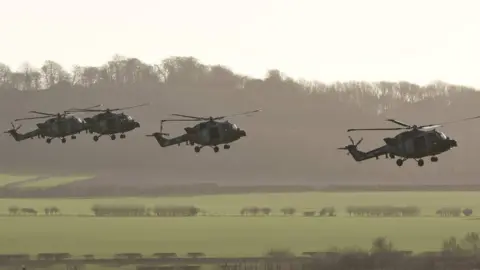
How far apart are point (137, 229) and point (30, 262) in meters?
55.9

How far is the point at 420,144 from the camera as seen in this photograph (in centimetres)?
7781

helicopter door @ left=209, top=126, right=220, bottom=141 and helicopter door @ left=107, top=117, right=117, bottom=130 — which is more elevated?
helicopter door @ left=107, top=117, right=117, bottom=130

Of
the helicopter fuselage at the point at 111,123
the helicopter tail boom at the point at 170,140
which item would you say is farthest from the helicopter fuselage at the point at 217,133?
the helicopter fuselage at the point at 111,123

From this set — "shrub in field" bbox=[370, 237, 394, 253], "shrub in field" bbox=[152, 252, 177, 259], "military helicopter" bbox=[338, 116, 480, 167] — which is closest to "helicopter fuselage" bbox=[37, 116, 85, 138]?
"military helicopter" bbox=[338, 116, 480, 167]

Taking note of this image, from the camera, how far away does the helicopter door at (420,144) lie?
7756 cm

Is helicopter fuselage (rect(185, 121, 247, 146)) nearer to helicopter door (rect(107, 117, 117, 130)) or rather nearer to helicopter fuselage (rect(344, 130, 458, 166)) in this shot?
helicopter door (rect(107, 117, 117, 130))

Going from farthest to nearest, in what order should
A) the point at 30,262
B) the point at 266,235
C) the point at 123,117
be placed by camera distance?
the point at 266,235
the point at 30,262
the point at 123,117

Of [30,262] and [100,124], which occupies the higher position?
[100,124]

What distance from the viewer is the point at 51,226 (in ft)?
643

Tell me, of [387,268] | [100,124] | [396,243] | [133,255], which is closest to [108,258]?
[133,255]

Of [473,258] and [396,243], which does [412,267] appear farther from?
[396,243]

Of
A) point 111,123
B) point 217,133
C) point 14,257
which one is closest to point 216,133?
point 217,133

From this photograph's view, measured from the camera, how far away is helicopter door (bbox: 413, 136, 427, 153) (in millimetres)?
77562

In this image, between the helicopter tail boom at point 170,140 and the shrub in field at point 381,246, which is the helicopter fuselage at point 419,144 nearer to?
the helicopter tail boom at point 170,140
